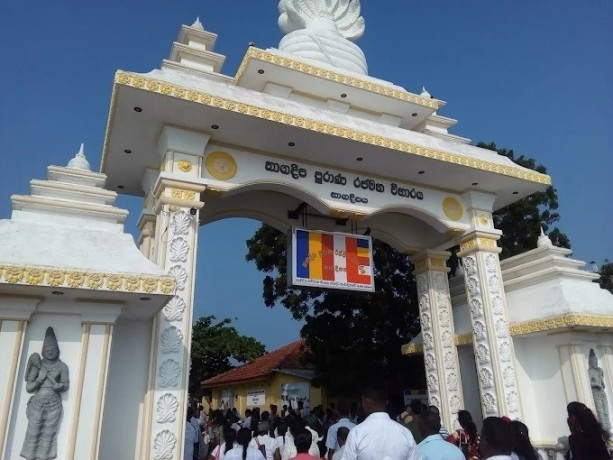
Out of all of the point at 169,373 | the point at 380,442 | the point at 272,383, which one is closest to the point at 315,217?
the point at 169,373

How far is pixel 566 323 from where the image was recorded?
9.23m

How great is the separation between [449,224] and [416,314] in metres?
6.13

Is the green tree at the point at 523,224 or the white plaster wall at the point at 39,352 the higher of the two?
the green tree at the point at 523,224

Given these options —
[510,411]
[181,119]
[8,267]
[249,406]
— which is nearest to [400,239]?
[510,411]

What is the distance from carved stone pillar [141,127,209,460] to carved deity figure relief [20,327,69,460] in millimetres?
1263

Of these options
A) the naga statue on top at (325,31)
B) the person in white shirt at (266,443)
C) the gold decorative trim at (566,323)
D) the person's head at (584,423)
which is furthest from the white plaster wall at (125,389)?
the naga statue on top at (325,31)

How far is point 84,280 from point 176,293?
62.9 inches

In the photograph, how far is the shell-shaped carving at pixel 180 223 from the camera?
7614 mm

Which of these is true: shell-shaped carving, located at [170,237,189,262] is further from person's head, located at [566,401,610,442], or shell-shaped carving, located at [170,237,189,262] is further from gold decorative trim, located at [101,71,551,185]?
person's head, located at [566,401,610,442]

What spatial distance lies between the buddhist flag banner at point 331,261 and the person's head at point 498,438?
604 cm

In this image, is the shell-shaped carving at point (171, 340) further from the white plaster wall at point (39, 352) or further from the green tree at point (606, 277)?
the green tree at point (606, 277)

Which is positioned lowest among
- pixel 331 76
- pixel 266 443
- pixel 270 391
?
pixel 266 443

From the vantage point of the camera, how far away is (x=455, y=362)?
11.1 m

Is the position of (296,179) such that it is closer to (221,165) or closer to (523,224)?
(221,165)
